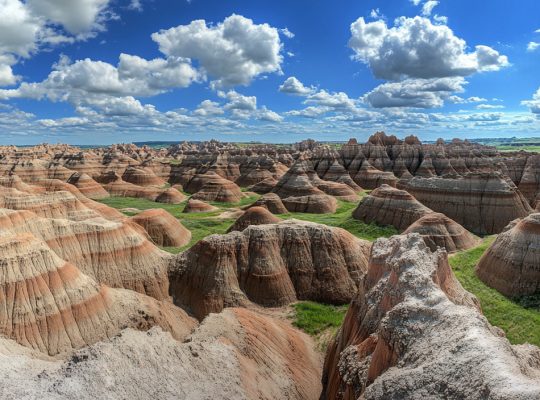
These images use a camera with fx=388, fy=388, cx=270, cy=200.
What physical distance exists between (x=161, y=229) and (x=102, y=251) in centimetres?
1823

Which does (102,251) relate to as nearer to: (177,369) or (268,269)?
(268,269)

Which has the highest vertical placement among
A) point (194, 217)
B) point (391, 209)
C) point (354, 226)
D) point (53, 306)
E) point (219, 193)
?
point (391, 209)

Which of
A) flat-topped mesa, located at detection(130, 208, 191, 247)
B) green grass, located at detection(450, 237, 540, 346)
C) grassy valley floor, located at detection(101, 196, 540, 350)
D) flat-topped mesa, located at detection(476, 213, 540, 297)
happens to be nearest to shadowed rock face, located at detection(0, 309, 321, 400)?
grassy valley floor, located at detection(101, 196, 540, 350)

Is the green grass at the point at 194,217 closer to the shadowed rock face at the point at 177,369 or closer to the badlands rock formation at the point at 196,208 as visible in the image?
the badlands rock formation at the point at 196,208

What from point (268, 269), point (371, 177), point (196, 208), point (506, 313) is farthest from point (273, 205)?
point (506, 313)

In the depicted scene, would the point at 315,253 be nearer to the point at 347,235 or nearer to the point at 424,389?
the point at 347,235

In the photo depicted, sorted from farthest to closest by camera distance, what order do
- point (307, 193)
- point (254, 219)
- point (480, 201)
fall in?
point (307, 193) < point (480, 201) < point (254, 219)

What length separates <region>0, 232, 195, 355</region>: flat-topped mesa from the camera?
21.6 meters

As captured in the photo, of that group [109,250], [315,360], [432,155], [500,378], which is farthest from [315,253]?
[432,155]

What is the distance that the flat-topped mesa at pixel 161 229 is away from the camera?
49.5 meters

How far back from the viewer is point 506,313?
1065 inches

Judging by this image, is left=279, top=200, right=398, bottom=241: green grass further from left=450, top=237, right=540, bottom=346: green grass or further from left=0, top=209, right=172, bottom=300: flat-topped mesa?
left=0, top=209, right=172, bottom=300: flat-topped mesa

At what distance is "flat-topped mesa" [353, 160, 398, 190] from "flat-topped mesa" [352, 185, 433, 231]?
41922 mm

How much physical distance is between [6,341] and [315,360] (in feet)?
55.2
